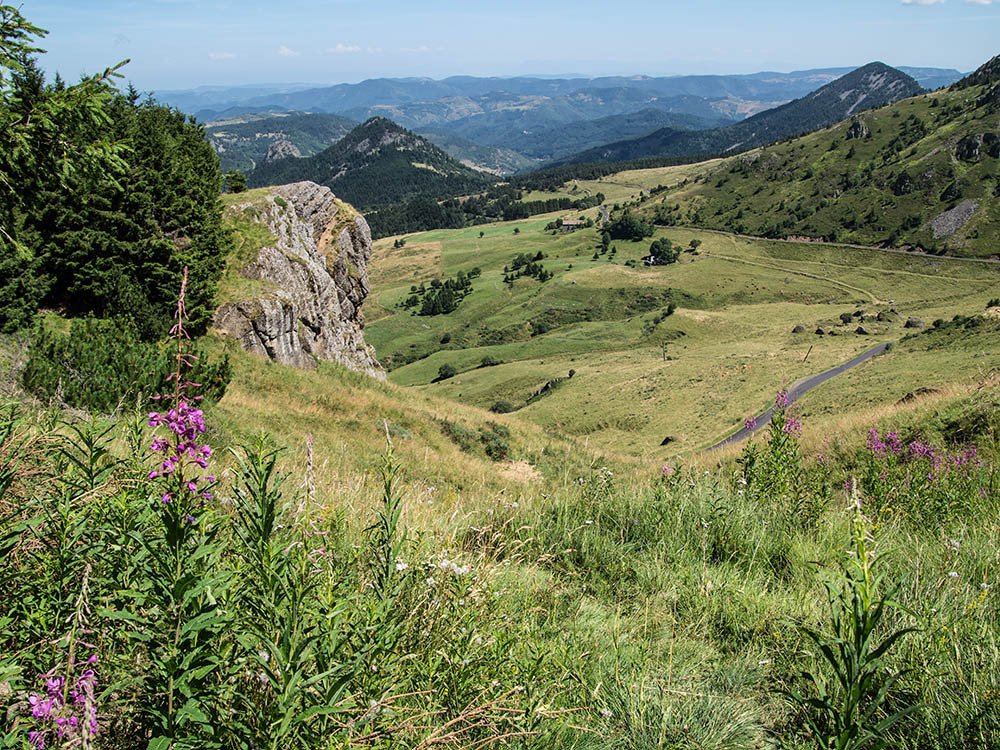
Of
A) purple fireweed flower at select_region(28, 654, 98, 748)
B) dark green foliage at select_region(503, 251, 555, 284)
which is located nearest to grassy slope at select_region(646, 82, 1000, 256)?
dark green foliage at select_region(503, 251, 555, 284)

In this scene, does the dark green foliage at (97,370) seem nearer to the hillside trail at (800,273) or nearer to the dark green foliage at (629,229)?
the hillside trail at (800,273)

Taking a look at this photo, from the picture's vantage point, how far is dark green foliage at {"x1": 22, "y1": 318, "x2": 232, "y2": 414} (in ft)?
33.7

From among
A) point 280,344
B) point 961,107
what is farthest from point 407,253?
point 280,344

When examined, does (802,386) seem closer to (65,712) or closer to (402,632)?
(402,632)

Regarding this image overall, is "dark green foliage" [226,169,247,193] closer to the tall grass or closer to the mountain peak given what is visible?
the tall grass

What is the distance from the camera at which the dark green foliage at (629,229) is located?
16688cm

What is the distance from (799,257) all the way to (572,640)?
148 metres

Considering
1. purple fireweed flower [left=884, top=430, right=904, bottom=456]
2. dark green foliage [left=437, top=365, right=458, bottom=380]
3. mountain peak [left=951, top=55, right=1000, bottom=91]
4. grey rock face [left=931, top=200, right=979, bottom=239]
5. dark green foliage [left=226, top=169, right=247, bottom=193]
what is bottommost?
dark green foliage [left=437, top=365, right=458, bottom=380]

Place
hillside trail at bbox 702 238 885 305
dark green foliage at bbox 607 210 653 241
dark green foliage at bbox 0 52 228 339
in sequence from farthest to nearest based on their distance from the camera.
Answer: dark green foliage at bbox 607 210 653 241 → hillside trail at bbox 702 238 885 305 → dark green foliage at bbox 0 52 228 339

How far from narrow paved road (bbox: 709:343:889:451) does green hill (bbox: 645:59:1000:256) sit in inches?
2991

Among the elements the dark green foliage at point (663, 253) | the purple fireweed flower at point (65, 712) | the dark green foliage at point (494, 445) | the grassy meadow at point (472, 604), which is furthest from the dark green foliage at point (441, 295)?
the purple fireweed flower at point (65, 712)

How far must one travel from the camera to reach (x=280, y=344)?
23.7 m

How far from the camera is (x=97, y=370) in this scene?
11211mm

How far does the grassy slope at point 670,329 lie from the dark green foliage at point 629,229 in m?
4.93
